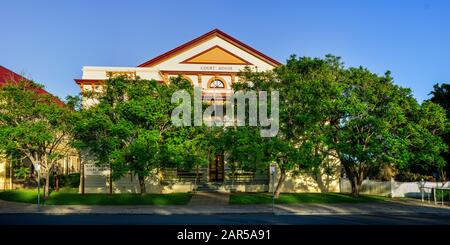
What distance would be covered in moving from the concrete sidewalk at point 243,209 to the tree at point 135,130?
10.5ft

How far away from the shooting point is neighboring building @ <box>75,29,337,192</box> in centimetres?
3544

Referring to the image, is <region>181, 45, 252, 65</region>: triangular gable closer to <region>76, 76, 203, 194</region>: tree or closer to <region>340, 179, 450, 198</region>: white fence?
<region>76, 76, 203, 194</region>: tree

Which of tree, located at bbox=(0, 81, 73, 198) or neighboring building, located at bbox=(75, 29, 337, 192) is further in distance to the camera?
neighboring building, located at bbox=(75, 29, 337, 192)

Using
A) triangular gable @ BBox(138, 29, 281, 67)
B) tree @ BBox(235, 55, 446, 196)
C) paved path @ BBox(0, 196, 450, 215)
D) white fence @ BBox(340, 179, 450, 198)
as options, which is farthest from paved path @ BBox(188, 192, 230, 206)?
triangular gable @ BBox(138, 29, 281, 67)

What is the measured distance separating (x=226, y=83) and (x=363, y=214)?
1907 centimetres

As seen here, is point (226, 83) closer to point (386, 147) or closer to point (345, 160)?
point (345, 160)

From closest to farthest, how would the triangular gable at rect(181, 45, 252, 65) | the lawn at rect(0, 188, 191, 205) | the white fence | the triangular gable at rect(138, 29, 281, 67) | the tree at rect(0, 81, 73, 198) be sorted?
the lawn at rect(0, 188, 191, 205) < the tree at rect(0, 81, 73, 198) < the white fence < the triangular gable at rect(138, 29, 281, 67) < the triangular gable at rect(181, 45, 252, 65)

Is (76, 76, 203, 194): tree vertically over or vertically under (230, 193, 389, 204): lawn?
over

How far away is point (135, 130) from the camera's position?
28.8 metres

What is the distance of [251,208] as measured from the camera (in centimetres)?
2566

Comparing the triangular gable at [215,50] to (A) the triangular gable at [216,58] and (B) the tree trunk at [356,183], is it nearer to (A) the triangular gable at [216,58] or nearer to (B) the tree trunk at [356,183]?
(A) the triangular gable at [216,58]

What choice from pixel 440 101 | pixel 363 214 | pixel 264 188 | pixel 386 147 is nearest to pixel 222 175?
pixel 264 188

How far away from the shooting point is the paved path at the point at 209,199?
2809 centimetres

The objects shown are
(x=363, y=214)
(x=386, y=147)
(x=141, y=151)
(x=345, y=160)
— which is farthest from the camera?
(x=345, y=160)
